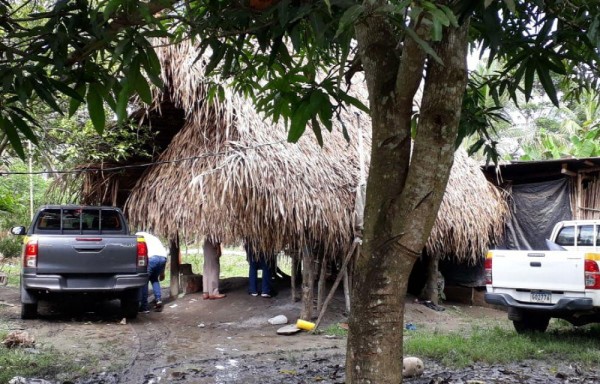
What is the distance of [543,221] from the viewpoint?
40.8ft

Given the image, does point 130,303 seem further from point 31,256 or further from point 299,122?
point 299,122

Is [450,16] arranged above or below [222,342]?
above

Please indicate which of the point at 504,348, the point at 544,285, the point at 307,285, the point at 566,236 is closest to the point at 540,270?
the point at 544,285

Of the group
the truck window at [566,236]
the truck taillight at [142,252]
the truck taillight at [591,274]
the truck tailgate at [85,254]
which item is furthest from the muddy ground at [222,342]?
the truck window at [566,236]

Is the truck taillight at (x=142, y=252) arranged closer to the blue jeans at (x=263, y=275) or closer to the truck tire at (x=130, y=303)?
the truck tire at (x=130, y=303)

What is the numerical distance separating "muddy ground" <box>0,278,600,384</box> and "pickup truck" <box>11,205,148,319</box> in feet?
1.51

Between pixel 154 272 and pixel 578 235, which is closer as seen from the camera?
pixel 578 235

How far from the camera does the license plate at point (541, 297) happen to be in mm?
7801

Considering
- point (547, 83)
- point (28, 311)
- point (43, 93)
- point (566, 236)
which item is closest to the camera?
point (43, 93)

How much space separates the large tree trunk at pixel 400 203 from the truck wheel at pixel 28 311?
749 centimetres

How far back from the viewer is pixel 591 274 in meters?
7.41

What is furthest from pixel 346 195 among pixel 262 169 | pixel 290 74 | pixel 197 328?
pixel 290 74

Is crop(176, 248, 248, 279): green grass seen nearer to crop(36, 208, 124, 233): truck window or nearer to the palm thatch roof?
crop(36, 208, 124, 233): truck window

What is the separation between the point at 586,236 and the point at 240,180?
5372 millimetres
